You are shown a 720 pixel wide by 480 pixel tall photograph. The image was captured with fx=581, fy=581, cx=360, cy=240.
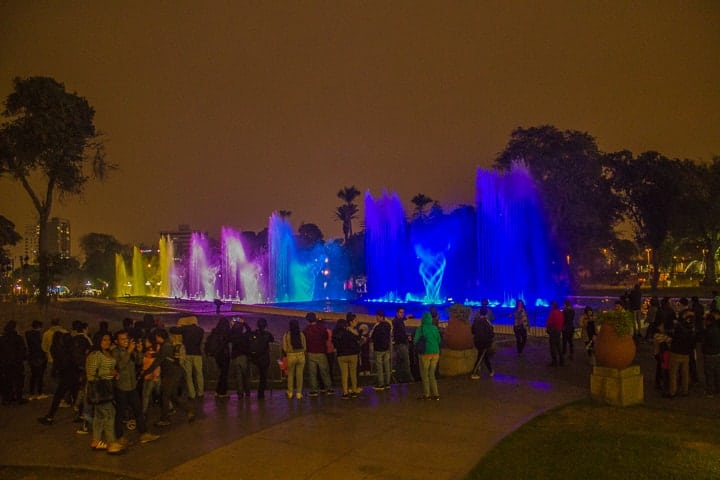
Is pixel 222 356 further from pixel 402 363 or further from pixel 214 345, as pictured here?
pixel 402 363

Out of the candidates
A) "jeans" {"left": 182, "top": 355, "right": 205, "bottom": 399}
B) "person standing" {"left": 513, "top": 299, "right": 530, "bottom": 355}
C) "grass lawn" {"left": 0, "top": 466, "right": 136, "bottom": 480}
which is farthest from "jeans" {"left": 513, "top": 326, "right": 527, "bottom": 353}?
"grass lawn" {"left": 0, "top": 466, "right": 136, "bottom": 480}

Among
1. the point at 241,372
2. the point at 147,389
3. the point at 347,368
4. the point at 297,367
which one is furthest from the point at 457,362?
the point at 147,389

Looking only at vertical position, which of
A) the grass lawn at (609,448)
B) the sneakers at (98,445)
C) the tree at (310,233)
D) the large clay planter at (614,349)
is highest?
the tree at (310,233)

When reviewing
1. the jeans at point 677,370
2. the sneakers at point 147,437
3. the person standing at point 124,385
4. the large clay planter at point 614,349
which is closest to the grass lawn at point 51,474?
the person standing at point 124,385

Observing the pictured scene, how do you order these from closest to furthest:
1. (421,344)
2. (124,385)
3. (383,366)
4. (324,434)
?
(124,385) < (324,434) < (421,344) < (383,366)

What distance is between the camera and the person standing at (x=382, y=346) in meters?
11.8

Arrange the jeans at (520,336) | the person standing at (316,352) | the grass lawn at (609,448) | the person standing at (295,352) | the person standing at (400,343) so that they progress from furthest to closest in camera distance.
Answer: the jeans at (520,336)
the person standing at (400,343)
the person standing at (316,352)
the person standing at (295,352)
the grass lawn at (609,448)

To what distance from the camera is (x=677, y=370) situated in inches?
452

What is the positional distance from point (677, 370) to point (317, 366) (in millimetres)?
7173

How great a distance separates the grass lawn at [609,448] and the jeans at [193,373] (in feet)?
20.7

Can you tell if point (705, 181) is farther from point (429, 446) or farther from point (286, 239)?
point (429, 446)

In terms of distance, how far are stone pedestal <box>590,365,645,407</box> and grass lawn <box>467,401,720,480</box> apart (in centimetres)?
40

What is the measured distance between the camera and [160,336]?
384 inches

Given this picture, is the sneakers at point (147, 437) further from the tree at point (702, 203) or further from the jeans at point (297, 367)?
the tree at point (702, 203)
